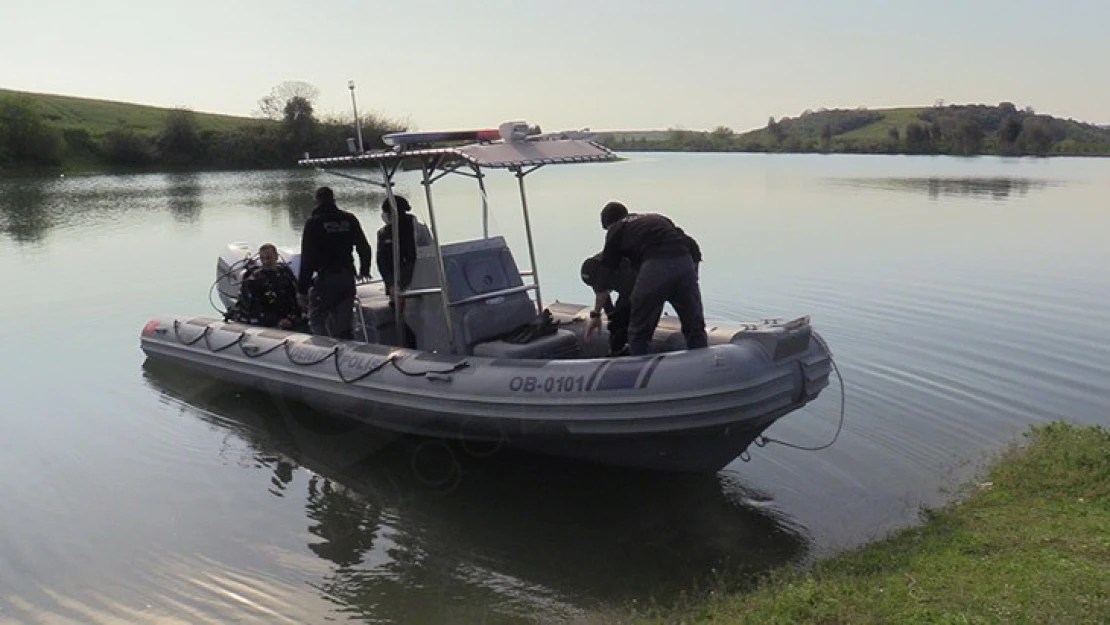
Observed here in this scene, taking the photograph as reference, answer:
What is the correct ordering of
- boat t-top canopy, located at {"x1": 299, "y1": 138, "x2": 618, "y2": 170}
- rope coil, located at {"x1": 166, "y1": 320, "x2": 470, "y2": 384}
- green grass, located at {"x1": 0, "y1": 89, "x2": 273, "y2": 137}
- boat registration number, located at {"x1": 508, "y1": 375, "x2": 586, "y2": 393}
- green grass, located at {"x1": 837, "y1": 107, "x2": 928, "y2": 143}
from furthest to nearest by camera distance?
green grass, located at {"x1": 837, "y1": 107, "x2": 928, "y2": 143}, green grass, located at {"x1": 0, "y1": 89, "x2": 273, "y2": 137}, rope coil, located at {"x1": 166, "y1": 320, "x2": 470, "y2": 384}, boat t-top canopy, located at {"x1": 299, "y1": 138, "x2": 618, "y2": 170}, boat registration number, located at {"x1": 508, "y1": 375, "x2": 586, "y2": 393}

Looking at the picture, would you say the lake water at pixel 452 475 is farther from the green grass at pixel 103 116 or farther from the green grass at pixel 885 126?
the green grass at pixel 885 126

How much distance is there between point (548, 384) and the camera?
5656 mm

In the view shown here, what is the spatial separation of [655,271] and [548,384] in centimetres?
103

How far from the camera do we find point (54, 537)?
17.8ft

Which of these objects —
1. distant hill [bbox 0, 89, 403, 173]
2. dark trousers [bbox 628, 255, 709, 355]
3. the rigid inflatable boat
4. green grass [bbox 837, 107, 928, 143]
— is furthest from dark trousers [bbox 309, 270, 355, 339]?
green grass [bbox 837, 107, 928, 143]

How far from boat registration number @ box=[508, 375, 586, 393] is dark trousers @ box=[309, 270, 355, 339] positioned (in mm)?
2323

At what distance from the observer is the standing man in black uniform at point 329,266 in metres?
7.30

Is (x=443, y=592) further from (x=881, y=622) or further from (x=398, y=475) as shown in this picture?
(x=881, y=622)

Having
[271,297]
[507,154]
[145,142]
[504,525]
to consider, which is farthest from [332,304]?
[145,142]

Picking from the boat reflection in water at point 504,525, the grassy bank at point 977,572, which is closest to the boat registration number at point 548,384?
the boat reflection in water at point 504,525

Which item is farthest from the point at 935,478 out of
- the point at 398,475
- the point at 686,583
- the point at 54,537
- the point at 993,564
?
the point at 54,537

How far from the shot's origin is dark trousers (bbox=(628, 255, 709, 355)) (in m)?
5.64

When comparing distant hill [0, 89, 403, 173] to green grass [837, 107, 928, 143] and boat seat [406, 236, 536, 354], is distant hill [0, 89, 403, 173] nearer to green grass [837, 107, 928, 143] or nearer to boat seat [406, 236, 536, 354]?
boat seat [406, 236, 536, 354]

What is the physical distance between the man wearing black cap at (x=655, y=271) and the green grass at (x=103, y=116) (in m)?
54.7
